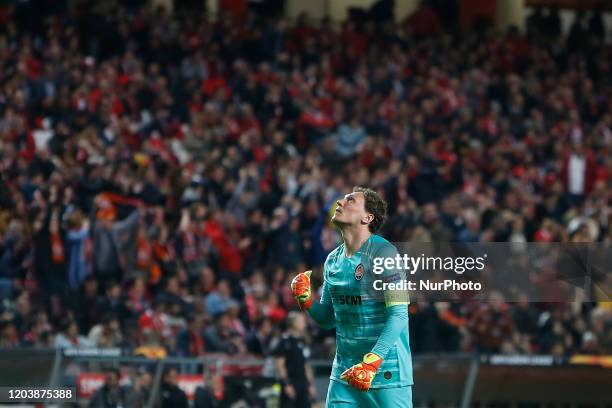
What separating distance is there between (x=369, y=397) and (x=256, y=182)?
10.7m

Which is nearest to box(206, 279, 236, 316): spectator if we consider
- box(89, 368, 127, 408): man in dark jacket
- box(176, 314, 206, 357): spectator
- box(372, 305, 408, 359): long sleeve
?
box(176, 314, 206, 357): spectator

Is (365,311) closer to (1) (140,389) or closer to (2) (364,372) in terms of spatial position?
Answer: (2) (364,372)

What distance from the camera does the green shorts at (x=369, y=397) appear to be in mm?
7316

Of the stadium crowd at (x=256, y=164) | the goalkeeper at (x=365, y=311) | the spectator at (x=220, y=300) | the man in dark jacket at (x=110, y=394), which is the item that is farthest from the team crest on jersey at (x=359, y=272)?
the spectator at (x=220, y=300)

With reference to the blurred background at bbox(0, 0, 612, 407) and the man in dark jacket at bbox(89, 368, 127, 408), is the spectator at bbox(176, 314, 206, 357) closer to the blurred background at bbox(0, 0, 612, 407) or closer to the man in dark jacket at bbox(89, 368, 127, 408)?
the blurred background at bbox(0, 0, 612, 407)

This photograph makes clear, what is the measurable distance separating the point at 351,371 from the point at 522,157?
593 inches

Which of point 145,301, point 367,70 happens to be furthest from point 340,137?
point 145,301

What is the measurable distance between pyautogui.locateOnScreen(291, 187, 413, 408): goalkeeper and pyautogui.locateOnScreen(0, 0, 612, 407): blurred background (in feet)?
8.24

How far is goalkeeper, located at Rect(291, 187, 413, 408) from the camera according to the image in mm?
7223

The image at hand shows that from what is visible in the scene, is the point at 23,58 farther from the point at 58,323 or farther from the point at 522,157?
the point at 522,157

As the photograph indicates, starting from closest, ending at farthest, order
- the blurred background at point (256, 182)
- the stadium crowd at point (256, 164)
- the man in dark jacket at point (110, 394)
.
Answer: the man in dark jacket at point (110, 394)
the blurred background at point (256, 182)
the stadium crowd at point (256, 164)

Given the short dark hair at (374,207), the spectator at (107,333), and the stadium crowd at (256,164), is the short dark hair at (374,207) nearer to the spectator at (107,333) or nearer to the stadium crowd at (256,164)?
the stadium crowd at (256,164)

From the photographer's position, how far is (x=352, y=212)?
292 inches

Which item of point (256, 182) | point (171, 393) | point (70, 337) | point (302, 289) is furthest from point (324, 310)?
point (256, 182)
